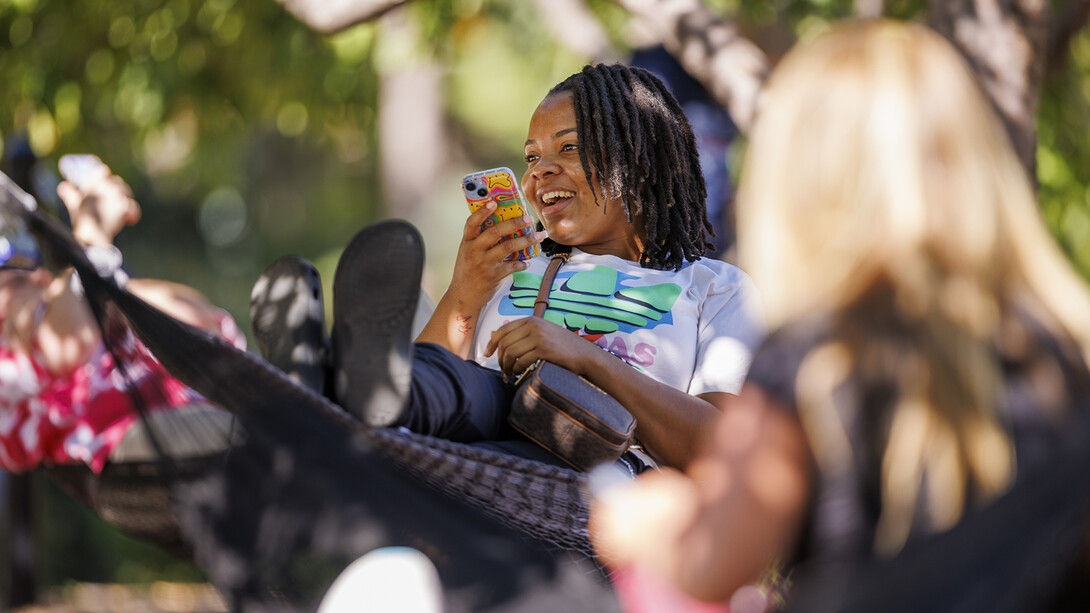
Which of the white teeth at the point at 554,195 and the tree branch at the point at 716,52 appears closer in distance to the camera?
the white teeth at the point at 554,195

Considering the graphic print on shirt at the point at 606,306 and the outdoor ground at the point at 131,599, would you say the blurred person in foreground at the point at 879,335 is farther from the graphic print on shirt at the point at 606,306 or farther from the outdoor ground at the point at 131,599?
the outdoor ground at the point at 131,599

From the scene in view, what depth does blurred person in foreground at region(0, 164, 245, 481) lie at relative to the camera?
10.0 feet

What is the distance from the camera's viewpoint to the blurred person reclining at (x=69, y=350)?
10.0ft

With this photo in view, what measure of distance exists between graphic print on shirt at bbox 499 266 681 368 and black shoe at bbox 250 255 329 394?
656mm

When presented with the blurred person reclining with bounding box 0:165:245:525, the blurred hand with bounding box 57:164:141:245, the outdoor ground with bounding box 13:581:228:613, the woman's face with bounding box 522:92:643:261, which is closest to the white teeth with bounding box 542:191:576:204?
the woman's face with bounding box 522:92:643:261

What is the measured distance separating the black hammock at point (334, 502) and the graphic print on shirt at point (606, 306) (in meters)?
0.48

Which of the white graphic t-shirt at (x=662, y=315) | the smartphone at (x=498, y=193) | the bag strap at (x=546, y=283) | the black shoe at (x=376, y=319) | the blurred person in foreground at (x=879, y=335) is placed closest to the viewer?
the blurred person in foreground at (x=879, y=335)

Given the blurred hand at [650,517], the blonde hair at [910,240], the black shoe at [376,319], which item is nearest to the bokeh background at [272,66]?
the black shoe at [376,319]

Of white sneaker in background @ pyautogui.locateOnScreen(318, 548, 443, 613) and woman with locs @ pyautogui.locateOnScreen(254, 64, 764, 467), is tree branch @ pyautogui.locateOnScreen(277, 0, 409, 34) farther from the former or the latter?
white sneaker in background @ pyautogui.locateOnScreen(318, 548, 443, 613)

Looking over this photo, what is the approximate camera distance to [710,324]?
7.54ft

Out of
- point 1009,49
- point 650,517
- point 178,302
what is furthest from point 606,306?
point 1009,49

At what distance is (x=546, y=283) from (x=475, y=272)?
0.19 metres

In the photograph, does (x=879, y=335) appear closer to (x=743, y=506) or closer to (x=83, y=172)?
(x=743, y=506)

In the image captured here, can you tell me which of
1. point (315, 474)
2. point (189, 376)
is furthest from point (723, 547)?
point (189, 376)
